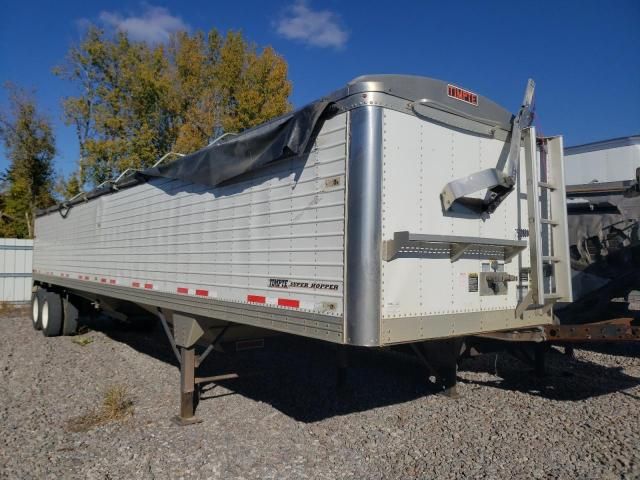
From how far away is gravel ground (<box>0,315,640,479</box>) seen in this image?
4074mm

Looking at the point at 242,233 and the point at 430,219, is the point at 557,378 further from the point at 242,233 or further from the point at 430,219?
the point at 242,233

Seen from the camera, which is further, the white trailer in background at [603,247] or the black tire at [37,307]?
the black tire at [37,307]

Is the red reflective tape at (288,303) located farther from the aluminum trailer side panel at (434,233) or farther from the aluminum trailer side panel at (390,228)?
the aluminum trailer side panel at (434,233)

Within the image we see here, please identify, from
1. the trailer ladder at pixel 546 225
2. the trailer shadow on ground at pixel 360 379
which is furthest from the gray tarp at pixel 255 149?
the trailer shadow on ground at pixel 360 379

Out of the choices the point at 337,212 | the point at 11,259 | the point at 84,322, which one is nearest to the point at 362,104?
the point at 337,212

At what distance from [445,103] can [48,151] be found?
76.6 ft

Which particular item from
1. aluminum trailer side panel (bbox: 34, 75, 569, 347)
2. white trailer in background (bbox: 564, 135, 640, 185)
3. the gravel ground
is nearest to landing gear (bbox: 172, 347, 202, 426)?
the gravel ground

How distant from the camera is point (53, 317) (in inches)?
402

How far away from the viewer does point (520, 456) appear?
4.22 m

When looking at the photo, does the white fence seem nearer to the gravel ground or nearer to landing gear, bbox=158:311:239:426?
the gravel ground

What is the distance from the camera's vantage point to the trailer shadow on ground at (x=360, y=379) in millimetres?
5773

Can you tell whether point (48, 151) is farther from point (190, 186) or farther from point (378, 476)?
point (378, 476)

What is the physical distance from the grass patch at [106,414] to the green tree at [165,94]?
15.4 metres

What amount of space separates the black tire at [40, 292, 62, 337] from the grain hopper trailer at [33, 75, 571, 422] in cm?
577
